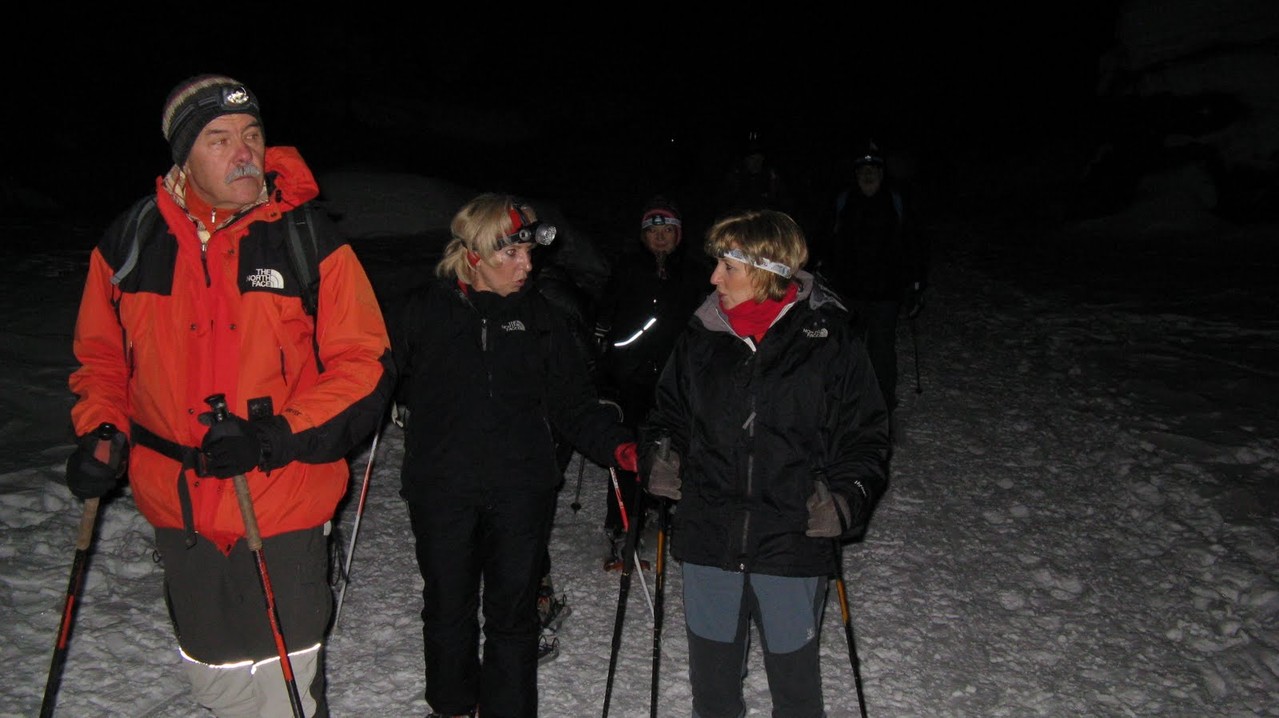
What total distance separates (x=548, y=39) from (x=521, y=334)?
4293cm

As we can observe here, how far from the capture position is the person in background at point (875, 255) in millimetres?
7098

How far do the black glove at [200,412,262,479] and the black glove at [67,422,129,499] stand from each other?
37 cm

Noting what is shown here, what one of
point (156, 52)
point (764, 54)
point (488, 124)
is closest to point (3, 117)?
point (156, 52)

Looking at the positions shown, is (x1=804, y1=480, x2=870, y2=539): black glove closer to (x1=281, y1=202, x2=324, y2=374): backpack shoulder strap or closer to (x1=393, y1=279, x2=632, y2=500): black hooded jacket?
(x1=393, y1=279, x2=632, y2=500): black hooded jacket

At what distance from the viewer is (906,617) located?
5172 millimetres

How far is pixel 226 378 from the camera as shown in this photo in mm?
2820

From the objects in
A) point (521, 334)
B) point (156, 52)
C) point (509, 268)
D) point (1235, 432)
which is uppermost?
point (156, 52)

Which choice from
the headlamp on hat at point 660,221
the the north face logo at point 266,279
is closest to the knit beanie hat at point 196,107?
the the north face logo at point 266,279

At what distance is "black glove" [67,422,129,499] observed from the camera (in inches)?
111

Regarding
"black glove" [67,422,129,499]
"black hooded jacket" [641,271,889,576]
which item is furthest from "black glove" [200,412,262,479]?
"black hooded jacket" [641,271,889,576]

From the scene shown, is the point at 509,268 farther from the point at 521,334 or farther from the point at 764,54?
the point at 764,54

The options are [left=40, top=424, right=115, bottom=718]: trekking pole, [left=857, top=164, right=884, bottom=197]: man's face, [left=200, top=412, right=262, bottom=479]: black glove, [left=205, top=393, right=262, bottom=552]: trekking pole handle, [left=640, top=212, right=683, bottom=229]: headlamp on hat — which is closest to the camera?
[left=200, top=412, right=262, bottom=479]: black glove

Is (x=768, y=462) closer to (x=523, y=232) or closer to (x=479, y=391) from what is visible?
(x=479, y=391)

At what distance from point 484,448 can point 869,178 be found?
4.58 m
